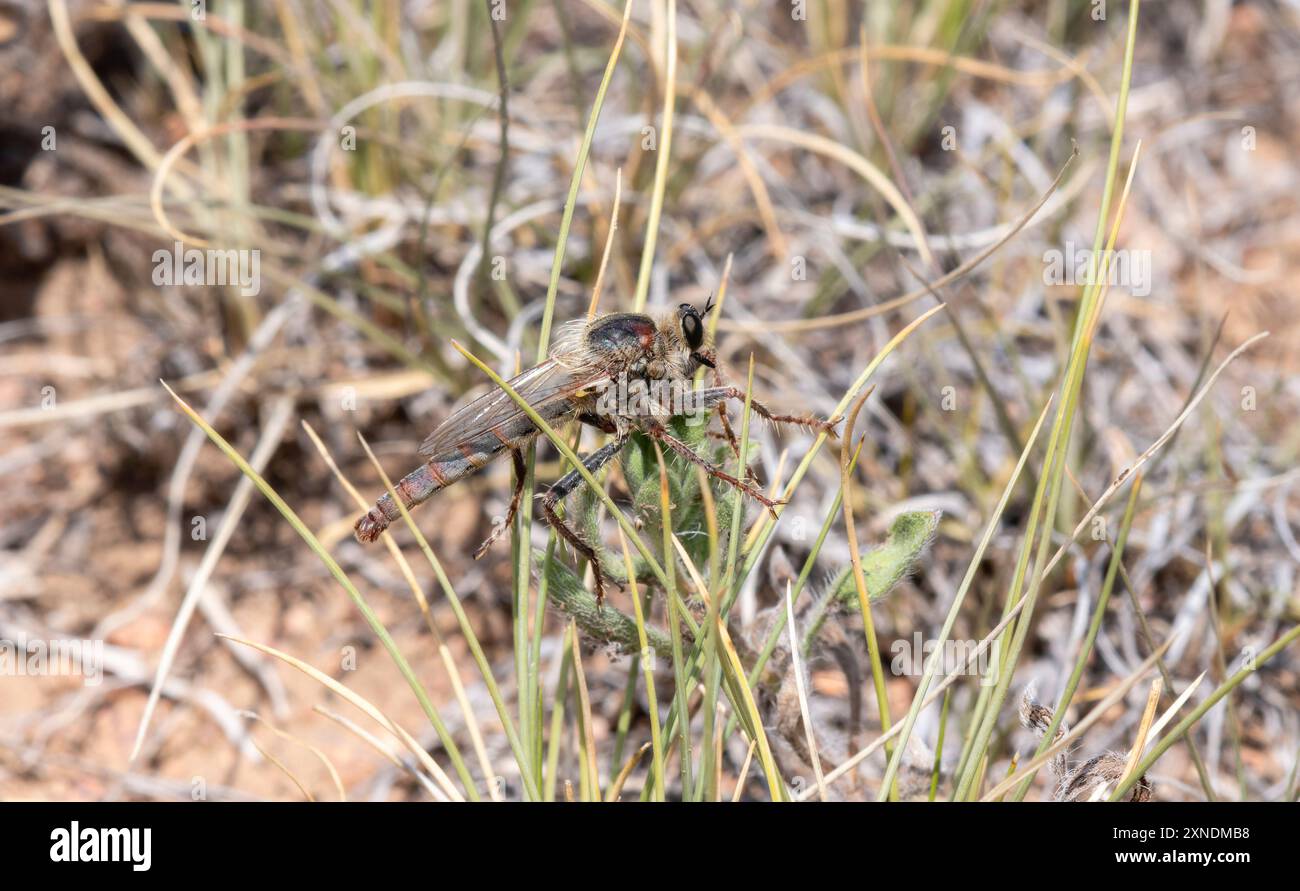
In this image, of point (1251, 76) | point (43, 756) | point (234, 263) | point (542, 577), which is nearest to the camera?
point (542, 577)

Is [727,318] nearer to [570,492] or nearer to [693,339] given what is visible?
[693,339]

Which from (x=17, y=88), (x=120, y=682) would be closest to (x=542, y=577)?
(x=120, y=682)

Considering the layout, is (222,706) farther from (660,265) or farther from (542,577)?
(660,265)

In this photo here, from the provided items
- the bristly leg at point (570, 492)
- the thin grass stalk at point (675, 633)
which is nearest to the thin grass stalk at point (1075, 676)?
the thin grass stalk at point (675, 633)

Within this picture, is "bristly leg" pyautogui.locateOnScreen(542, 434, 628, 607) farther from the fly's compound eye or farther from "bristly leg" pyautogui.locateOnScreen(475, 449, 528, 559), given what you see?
the fly's compound eye

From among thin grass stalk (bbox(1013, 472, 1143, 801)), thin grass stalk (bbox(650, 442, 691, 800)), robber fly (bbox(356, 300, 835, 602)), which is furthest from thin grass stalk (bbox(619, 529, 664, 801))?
thin grass stalk (bbox(1013, 472, 1143, 801))

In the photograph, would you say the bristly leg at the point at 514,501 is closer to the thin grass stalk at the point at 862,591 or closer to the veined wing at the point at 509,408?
the veined wing at the point at 509,408
